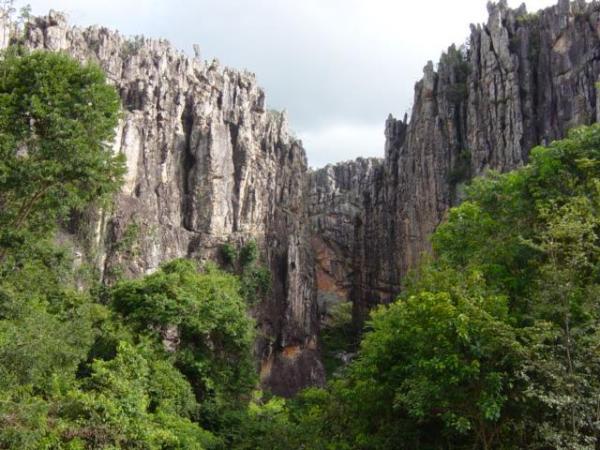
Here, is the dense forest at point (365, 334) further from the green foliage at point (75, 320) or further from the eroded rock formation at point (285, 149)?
the eroded rock formation at point (285, 149)

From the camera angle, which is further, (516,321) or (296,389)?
(296,389)

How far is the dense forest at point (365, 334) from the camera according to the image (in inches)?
400

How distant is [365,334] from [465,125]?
2781cm

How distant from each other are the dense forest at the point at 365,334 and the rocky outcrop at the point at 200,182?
1365 centimetres

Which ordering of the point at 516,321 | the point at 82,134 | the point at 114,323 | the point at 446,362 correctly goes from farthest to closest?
the point at 114,323 < the point at 82,134 < the point at 516,321 < the point at 446,362

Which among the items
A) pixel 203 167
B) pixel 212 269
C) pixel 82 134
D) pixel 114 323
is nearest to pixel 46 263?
pixel 114 323

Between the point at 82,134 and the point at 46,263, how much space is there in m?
10.6

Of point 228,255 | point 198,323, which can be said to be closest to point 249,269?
point 228,255

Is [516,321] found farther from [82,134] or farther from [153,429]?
[82,134]

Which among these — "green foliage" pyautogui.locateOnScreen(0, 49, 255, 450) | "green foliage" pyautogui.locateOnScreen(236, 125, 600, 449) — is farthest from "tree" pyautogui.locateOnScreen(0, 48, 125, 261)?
"green foliage" pyautogui.locateOnScreen(236, 125, 600, 449)

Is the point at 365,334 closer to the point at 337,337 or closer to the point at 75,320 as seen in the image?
the point at 75,320

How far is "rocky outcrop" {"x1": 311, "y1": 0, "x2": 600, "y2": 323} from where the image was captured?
3691 centimetres

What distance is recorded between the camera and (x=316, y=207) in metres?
51.8

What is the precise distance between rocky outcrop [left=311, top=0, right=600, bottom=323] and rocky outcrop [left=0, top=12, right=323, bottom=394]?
5831mm
